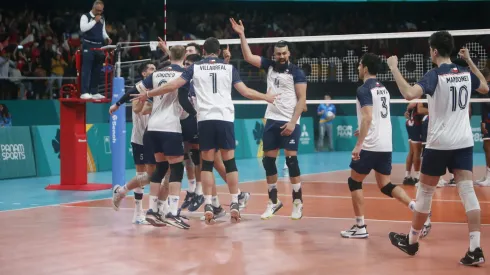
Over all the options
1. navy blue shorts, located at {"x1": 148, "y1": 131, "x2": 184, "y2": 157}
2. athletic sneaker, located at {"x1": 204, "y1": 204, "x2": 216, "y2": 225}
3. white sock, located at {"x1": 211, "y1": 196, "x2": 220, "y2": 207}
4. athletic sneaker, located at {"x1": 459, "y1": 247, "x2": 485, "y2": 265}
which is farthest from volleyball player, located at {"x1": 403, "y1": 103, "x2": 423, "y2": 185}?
athletic sneaker, located at {"x1": 459, "y1": 247, "x2": 485, "y2": 265}

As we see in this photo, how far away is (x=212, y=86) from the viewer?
9.32 m

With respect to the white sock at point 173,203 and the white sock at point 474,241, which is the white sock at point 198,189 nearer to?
the white sock at point 173,203

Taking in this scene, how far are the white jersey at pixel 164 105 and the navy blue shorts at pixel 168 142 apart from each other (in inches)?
1.9

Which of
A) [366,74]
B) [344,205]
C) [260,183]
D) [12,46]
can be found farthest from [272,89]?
[12,46]

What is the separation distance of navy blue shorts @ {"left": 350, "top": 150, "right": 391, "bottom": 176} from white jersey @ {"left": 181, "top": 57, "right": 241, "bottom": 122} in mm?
1796

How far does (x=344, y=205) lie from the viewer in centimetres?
1162

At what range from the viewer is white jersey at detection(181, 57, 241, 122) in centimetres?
927

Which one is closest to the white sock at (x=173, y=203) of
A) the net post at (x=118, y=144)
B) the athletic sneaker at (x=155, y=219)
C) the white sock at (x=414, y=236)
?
the athletic sneaker at (x=155, y=219)

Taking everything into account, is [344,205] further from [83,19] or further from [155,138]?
[83,19]

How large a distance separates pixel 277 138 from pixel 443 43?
11.0 ft

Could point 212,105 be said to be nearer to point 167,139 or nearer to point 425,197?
point 167,139

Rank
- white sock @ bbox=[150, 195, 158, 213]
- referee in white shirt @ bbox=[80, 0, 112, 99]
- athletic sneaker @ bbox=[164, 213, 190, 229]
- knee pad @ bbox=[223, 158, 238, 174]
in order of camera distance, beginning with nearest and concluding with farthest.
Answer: athletic sneaker @ bbox=[164, 213, 190, 229]
white sock @ bbox=[150, 195, 158, 213]
knee pad @ bbox=[223, 158, 238, 174]
referee in white shirt @ bbox=[80, 0, 112, 99]

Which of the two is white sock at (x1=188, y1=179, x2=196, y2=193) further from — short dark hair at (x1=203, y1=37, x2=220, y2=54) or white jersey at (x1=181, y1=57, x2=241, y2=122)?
short dark hair at (x1=203, y1=37, x2=220, y2=54)

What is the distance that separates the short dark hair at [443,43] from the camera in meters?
7.09
